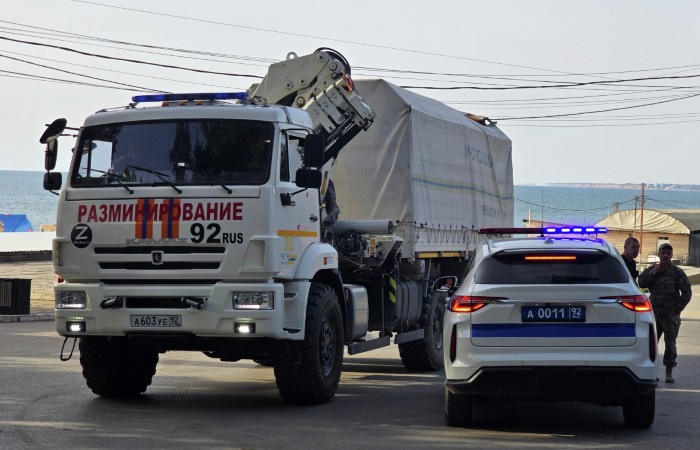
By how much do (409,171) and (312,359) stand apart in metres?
4.50

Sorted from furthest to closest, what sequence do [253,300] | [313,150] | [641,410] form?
[313,150] < [253,300] < [641,410]

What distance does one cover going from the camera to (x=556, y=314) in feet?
30.7

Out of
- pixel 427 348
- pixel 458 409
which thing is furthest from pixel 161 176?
pixel 427 348

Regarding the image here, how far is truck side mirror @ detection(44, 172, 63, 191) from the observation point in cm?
1152

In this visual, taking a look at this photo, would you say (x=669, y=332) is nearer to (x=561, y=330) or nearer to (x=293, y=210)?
(x=561, y=330)

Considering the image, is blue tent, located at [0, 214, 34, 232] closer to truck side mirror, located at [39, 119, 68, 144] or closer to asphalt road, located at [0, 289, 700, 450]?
asphalt road, located at [0, 289, 700, 450]

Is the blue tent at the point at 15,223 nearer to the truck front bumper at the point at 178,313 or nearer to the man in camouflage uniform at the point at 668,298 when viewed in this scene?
the man in camouflage uniform at the point at 668,298

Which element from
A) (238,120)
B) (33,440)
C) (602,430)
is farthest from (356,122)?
(33,440)

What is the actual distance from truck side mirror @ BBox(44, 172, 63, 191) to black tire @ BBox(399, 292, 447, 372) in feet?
19.4

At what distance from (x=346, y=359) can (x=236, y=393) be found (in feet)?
16.7

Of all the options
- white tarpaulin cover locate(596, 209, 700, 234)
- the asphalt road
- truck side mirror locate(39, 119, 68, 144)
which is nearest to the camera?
the asphalt road

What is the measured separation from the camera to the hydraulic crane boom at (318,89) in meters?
13.5

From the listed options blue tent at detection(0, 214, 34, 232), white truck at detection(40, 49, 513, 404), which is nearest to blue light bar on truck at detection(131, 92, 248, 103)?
white truck at detection(40, 49, 513, 404)

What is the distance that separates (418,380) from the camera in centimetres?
1470
